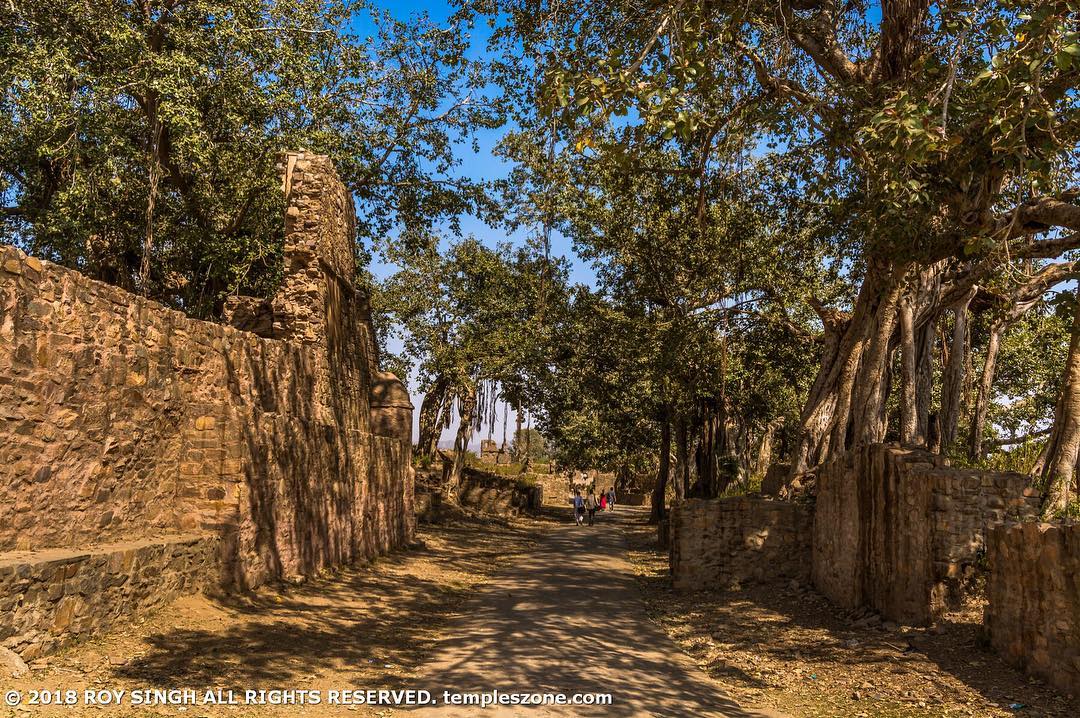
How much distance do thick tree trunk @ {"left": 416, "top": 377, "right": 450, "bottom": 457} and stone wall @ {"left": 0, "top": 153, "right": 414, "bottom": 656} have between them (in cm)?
1798

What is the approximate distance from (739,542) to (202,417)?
7.80 metres

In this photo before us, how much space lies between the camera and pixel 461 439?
3262 cm

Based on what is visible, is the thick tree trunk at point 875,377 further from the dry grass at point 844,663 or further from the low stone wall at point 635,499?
the low stone wall at point 635,499

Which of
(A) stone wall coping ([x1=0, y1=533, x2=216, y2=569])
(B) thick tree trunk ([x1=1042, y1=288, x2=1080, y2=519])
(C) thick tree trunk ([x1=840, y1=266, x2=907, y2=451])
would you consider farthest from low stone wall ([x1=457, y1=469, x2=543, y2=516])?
(B) thick tree trunk ([x1=1042, y1=288, x2=1080, y2=519])

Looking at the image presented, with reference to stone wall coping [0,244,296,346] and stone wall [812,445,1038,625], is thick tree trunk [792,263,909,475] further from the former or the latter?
stone wall coping [0,244,296,346]

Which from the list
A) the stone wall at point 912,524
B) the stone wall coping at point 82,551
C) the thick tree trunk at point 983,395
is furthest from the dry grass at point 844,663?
the thick tree trunk at point 983,395

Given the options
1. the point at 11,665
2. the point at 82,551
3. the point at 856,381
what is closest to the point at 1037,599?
the point at 856,381

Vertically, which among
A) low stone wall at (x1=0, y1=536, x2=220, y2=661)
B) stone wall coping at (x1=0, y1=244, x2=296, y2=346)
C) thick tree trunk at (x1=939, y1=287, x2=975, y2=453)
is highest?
thick tree trunk at (x1=939, y1=287, x2=975, y2=453)

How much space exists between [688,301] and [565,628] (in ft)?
39.8

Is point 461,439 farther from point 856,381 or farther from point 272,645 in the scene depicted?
point 272,645

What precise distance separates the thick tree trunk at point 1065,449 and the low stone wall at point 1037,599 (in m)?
1.83

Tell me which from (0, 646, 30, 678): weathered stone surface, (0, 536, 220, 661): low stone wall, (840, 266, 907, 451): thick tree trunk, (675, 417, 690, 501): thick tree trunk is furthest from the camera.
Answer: (675, 417, 690, 501): thick tree trunk

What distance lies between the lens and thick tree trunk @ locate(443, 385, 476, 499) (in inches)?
1215

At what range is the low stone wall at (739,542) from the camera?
494 inches
